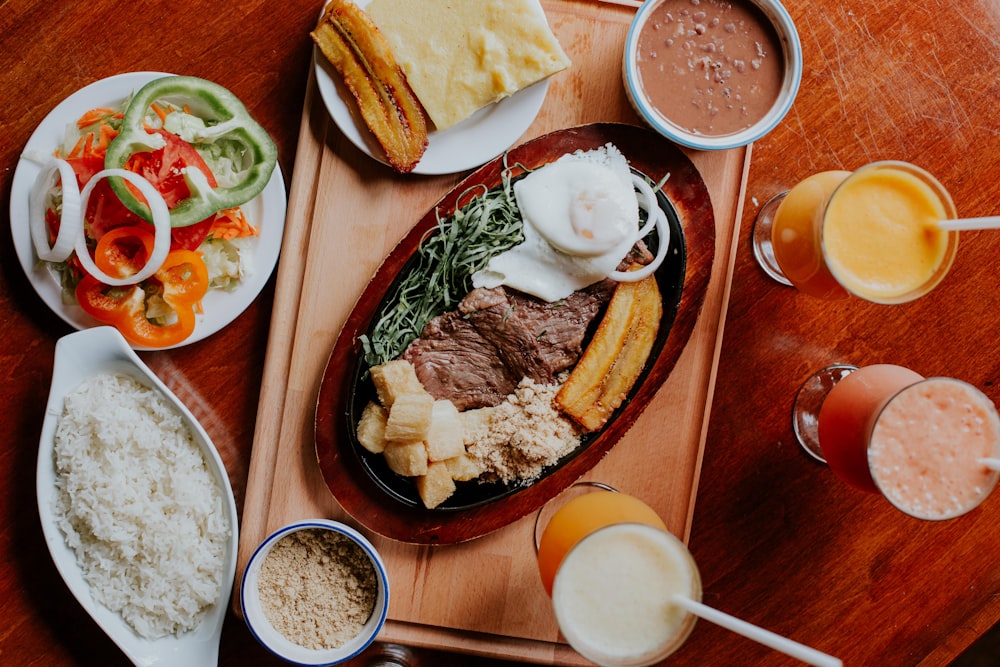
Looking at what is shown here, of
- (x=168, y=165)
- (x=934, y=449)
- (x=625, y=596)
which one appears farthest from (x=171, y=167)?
(x=934, y=449)

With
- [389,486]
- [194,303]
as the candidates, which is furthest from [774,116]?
[194,303]

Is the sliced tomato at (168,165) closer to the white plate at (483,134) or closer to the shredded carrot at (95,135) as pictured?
the shredded carrot at (95,135)

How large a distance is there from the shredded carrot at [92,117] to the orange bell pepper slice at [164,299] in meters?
0.48

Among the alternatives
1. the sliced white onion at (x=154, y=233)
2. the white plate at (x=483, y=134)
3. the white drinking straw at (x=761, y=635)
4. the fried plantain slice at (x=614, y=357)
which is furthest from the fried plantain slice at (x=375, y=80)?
the white drinking straw at (x=761, y=635)

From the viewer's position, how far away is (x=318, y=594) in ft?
7.82

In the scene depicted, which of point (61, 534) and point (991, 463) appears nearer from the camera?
point (991, 463)

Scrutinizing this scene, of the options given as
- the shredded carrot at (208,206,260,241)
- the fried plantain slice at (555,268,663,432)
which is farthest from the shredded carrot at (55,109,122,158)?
the fried plantain slice at (555,268,663,432)

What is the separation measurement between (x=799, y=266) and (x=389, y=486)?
1432mm

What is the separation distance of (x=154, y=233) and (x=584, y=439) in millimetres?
1469

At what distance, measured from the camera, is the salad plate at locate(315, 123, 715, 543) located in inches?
94.3

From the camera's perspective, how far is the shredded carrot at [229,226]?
7.90 ft

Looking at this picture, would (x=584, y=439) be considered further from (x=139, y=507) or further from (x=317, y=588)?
(x=139, y=507)

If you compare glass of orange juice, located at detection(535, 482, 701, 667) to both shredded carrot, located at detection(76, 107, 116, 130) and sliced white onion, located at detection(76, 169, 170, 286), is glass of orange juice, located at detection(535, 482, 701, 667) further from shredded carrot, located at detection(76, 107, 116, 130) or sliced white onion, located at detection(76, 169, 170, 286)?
shredded carrot, located at detection(76, 107, 116, 130)

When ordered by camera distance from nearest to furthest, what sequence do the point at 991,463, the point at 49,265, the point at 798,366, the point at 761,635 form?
the point at 761,635, the point at 991,463, the point at 49,265, the point at 798,366
